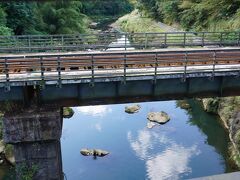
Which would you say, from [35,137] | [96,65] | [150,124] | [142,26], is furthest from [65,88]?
[142,26]

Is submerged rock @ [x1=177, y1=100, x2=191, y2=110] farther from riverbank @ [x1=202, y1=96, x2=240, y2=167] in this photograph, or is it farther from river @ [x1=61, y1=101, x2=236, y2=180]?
riverbank @ [x1=202, y1=96, x2=240, y2=167]

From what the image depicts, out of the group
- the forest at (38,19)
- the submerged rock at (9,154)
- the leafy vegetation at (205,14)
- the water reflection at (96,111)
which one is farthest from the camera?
the leafy vegetation at (205,14)

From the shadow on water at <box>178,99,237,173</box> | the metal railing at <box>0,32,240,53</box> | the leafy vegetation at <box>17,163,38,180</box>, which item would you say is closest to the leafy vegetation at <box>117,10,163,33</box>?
the metal railing at <box>0,32,240,53</box>

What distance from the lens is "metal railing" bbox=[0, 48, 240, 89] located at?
50.7 feet

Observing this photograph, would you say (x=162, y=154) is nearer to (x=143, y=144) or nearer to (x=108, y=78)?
(x=143, y=144)

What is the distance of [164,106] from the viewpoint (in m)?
34.0

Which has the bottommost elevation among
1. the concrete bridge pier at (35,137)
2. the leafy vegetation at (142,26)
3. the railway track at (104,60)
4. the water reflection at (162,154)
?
the water reflection at (162,154)

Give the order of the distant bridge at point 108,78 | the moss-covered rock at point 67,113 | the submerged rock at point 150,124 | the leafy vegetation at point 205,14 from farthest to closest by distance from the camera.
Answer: the leafy vegetation at point 205,14 → the moss-covered rock at point 67,113 → the submerged rock at point 150,124 → the distant bridge at point 108,78

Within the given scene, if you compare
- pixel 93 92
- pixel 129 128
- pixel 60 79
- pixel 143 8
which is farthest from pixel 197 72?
pixel 143 8

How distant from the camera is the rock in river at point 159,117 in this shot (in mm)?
29875

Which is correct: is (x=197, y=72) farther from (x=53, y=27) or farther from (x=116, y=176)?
(x=53, y=27)

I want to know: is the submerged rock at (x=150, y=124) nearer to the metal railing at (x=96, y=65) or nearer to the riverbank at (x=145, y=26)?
the metal railing at (x=96, y=65)

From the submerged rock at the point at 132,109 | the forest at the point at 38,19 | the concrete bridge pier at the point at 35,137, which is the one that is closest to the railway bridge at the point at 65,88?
the concrete bridge pier at the point at 35,137

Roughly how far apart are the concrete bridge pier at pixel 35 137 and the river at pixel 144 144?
609 cm
